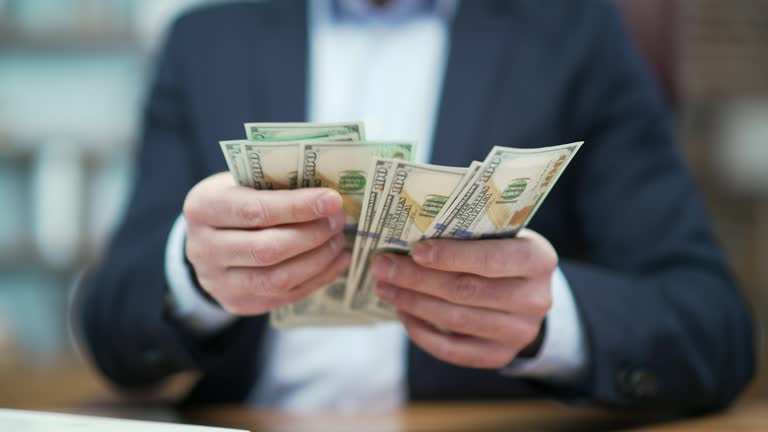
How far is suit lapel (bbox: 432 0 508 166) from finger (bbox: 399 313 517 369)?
18 cm

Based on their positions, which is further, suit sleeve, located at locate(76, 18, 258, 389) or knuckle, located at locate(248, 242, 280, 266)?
suit sleeve, located at locate(76, 18, 258, 389)

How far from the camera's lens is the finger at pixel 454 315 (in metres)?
0.70

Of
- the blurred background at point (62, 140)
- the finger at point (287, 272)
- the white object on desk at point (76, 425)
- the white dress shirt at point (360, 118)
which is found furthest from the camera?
the blurred background at point (62, 140)

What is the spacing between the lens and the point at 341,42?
107 centimetres

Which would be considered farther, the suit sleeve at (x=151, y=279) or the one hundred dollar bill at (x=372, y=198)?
the suit sleeve at (x=151, y=279)

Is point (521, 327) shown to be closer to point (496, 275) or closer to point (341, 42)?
point (496, 275)

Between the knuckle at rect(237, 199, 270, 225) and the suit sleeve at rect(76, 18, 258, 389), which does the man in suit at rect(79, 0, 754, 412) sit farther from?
the knuckle at rect(237, 199, 270, 225)

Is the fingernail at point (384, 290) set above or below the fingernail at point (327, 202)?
below

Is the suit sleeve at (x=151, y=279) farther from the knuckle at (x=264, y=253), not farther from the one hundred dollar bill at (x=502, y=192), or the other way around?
the one hundred dollar bill at (x=502, y=192)

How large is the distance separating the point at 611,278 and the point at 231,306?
440 mm

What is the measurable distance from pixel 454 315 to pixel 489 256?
90 millimetres

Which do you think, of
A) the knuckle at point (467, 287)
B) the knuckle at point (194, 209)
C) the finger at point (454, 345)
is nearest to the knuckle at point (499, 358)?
the finger at point (454, 345)

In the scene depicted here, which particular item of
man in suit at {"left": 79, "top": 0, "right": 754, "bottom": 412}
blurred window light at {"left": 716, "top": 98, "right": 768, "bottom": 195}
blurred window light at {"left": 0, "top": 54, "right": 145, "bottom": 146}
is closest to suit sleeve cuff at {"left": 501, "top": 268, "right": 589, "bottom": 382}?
man in suit at {"left": 79, "top": 0, "right": 754, "bottom": 412}

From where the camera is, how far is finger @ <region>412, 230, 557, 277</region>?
623 mm
